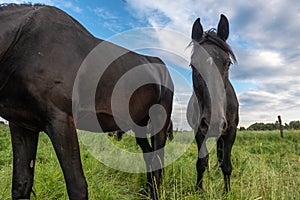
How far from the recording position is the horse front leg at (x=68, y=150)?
200cm

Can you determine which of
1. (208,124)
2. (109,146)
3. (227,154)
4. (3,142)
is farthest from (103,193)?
(3,142)

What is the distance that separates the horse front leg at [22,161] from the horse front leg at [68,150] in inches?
25.3

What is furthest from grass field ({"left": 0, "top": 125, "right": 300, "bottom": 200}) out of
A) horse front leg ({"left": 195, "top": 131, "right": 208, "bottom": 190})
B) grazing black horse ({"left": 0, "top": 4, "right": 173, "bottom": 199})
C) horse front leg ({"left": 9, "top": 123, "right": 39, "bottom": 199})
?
grazing black horse ({"left": 0, "top": 4, "right": 173, "bottom": 199})

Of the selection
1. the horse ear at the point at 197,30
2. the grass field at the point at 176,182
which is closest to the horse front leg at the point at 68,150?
the grass field at the point at 176,182

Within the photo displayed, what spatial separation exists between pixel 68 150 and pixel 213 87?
200cm

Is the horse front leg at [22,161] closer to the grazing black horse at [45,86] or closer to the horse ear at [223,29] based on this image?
the grazing black horse at [45,86]

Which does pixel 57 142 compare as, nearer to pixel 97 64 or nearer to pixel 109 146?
pixel 97 64

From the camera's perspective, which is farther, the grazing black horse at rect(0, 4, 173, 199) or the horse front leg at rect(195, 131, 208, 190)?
the horse front leg at rect(195, 131, 208, 190)

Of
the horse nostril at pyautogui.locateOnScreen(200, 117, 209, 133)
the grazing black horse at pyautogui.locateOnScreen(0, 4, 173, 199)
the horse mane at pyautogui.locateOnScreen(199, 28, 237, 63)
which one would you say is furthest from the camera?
the horse mane at pyautogui.locateOnScreen(199, 28, 237, 63)

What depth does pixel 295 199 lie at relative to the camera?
2.73 m

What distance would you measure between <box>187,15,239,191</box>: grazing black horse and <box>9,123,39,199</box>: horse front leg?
1951 mm

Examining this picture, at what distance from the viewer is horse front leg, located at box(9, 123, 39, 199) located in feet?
8.24

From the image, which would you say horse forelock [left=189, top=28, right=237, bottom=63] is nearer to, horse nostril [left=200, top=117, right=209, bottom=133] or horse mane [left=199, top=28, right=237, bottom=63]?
horse mane [left=199, top=28, right=237, bottom=63]

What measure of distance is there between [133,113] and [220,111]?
3.40 ft
